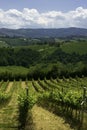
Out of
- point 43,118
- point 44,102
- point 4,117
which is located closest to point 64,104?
point 43,118

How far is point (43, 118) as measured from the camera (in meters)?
33.1

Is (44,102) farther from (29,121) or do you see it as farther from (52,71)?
(52,71)

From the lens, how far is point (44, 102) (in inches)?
1980

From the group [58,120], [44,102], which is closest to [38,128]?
[58,120]

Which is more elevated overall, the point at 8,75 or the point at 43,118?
the point at 43,118

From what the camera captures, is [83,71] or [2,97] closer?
[2,97]

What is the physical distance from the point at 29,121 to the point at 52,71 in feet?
368

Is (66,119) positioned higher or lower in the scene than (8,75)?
higher

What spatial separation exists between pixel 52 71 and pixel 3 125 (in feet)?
371

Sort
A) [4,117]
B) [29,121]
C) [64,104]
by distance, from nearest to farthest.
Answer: [29,121]
[4,117]
[64,104]

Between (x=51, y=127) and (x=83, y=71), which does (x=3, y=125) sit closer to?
(x=51, y=127)

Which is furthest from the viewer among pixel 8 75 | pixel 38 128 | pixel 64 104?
pixel 8 75

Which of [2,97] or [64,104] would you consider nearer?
[64,104]

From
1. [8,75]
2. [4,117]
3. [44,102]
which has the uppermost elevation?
[4,117]
